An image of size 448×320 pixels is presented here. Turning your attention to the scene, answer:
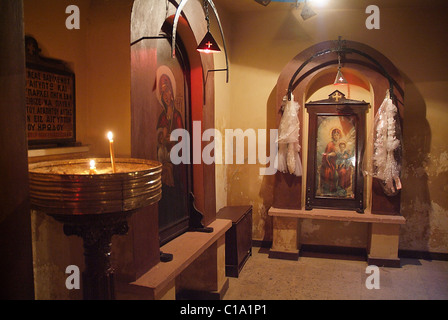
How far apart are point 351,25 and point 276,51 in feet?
3.82

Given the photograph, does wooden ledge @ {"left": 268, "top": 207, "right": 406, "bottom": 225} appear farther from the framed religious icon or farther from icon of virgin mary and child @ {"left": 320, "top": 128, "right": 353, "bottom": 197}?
icon of virgin mary and child @ {"left": 320, "top": 128, "right": 353, "bottom": 197}

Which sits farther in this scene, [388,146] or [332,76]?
[332,76]

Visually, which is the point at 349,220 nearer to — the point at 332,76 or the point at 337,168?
the point at 337,168

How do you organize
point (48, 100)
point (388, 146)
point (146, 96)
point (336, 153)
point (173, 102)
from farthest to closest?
A: point (336, 153) → point (388, 146) → point (173, 102) → point (146, 96) → point (48, 100)

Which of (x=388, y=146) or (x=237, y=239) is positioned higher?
(x=388, y=146)

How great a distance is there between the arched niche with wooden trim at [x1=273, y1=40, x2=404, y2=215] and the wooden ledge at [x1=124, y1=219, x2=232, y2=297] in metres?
1.58

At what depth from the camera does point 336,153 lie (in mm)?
5703

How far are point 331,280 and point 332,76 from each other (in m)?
3.01

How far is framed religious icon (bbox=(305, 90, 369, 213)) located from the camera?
5.58 meters

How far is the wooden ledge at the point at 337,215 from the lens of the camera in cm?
520

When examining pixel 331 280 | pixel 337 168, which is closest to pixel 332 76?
pixel 337 168
